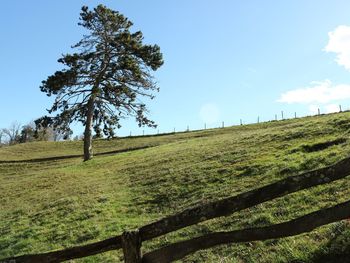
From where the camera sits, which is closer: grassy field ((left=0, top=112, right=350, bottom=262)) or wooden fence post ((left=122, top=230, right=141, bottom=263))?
wooden fence post ((left=122, top=230, right=141, bottom=263))

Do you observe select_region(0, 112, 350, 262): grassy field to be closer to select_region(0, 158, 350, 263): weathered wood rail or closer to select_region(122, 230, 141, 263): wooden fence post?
select_region(0, 158, 350, 263): weathered wood rail

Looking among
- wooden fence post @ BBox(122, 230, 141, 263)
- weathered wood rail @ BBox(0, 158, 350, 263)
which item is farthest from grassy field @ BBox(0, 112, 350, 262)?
wooden fence post @ BBox(122, 230, 141, 263)

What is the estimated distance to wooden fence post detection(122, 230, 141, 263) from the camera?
623 cm

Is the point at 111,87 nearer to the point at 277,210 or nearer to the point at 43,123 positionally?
the point at 43,123

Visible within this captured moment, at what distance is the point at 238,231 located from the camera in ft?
20.3

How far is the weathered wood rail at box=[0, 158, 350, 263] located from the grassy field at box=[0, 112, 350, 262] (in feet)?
2.06

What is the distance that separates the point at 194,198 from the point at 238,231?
10758mm

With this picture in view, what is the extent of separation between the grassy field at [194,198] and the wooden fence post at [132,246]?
7.17ft

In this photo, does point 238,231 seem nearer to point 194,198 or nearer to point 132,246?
point 132,246

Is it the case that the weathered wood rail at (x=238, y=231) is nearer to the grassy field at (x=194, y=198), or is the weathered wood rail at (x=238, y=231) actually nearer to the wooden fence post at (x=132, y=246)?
the wooden fence post at (x=132, y=246)

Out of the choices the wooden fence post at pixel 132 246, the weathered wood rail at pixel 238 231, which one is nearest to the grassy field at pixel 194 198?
the weathered wood rail at pixel 238 231

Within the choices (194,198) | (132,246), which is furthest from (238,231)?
(194,198)

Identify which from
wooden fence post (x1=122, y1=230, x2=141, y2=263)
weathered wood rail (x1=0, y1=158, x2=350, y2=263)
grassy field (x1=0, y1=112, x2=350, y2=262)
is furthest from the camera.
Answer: grassy field (x1=0, y1=112, x2=350, y2=262)

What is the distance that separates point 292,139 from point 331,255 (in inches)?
685
